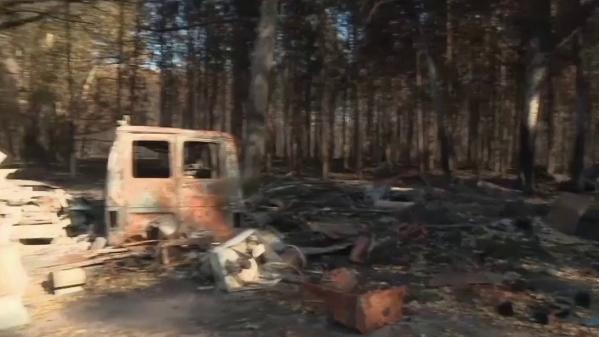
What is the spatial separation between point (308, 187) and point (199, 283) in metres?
9.60

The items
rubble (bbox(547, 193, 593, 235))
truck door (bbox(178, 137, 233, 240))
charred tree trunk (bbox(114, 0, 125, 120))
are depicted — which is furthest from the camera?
charred tree trunk (bbox(114, 0, 125, 120))

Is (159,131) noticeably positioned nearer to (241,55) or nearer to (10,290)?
Result: (10,290)

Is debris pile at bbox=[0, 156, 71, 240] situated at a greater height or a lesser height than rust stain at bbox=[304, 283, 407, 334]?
greater

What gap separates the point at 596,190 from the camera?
2077 cm

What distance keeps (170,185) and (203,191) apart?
0.53m

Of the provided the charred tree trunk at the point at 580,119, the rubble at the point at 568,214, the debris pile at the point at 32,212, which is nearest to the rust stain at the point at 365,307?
the debris pile at the point at 32,212

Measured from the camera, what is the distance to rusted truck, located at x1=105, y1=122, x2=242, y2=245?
32.5 ft

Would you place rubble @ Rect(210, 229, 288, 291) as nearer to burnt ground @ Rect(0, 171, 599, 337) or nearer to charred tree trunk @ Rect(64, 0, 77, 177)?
burnt ground @ Rect(0, 171, 599, 337)

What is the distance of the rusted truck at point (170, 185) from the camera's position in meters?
9.91

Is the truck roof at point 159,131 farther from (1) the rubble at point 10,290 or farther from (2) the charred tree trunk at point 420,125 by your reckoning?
(2) the charred tree trunk at point 420,125

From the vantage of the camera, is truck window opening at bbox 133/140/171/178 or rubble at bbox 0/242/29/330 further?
truck window opening at bbox 133/140/171/178

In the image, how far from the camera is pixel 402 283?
9141 mm

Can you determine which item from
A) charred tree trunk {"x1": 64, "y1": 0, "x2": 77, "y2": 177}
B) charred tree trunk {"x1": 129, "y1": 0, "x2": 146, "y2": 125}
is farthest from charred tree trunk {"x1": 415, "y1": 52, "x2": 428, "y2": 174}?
charred tree trunk {"x1": 64, "y1": 0, "x2": 77, "y2": 177}

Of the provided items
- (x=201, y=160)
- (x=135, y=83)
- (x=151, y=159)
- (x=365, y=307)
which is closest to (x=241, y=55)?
(x=135, y=83)
